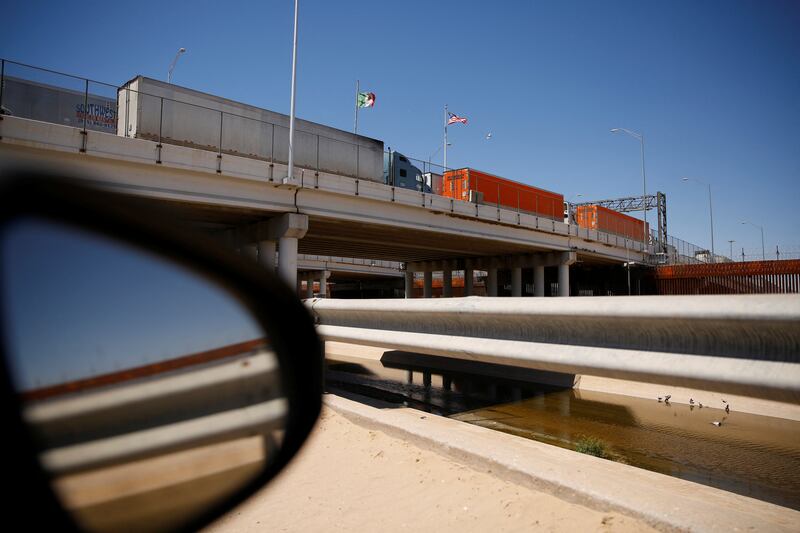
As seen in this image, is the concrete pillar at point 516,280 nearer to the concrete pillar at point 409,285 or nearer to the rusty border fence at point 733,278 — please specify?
the concrete pillar at point 409,285

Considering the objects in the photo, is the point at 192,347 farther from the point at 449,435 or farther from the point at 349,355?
the point at 349,355

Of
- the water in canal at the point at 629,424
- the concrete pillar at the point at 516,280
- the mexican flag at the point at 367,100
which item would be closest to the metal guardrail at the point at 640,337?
the water in canal at the point at 629,424

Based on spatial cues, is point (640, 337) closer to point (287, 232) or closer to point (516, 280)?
point (287, 232)

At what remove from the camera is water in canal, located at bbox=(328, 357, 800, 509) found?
6.59 meters

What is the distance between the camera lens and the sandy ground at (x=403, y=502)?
3.41 metres

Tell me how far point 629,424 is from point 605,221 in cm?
3687

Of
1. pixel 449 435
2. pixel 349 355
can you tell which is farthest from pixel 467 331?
pixel 349 355

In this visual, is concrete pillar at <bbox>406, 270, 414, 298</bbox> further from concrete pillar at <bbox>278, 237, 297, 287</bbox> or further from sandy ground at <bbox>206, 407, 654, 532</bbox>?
sandy ground at <bbox>206, 407, 654, 532</bbox>

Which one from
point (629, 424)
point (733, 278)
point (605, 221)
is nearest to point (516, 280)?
point (605, 221)

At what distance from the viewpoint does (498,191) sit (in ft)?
102

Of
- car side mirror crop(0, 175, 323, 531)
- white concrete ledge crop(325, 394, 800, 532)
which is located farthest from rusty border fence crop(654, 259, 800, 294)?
car side mirror crop(0, 175, 323, 531)

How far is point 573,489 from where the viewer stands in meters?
3.59

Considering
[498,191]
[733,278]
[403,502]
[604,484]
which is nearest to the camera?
[604,484]

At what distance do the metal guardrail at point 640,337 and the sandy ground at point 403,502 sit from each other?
3.85ft
